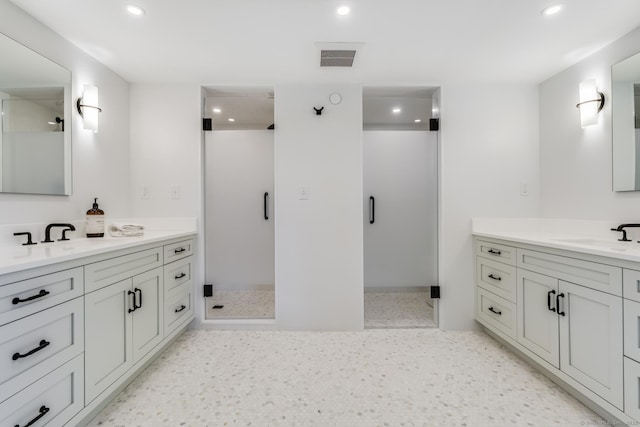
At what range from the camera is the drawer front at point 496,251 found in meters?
1.87

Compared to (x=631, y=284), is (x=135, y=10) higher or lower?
higher

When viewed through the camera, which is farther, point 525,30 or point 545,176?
point 545,176

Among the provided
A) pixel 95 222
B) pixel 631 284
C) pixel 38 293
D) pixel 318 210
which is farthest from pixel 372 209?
pixel 38 293

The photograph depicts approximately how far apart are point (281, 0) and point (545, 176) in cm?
241

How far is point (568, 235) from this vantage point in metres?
1.99

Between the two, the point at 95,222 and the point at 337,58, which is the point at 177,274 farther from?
the point at 337,58

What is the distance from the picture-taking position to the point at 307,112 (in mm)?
2277

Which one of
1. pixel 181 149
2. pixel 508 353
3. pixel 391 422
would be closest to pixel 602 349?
pixel 508 353

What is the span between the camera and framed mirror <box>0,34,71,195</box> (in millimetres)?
1370

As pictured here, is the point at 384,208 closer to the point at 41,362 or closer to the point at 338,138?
the point at 338,138

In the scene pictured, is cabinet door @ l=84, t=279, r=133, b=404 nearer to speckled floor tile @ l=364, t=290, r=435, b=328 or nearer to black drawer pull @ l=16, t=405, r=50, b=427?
black drawer pull @ l=16, t=405, r=50, b=427

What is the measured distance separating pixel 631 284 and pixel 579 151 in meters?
1.23

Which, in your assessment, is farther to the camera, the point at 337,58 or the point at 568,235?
the point at 568,235

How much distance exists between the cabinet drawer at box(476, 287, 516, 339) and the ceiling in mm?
1772
